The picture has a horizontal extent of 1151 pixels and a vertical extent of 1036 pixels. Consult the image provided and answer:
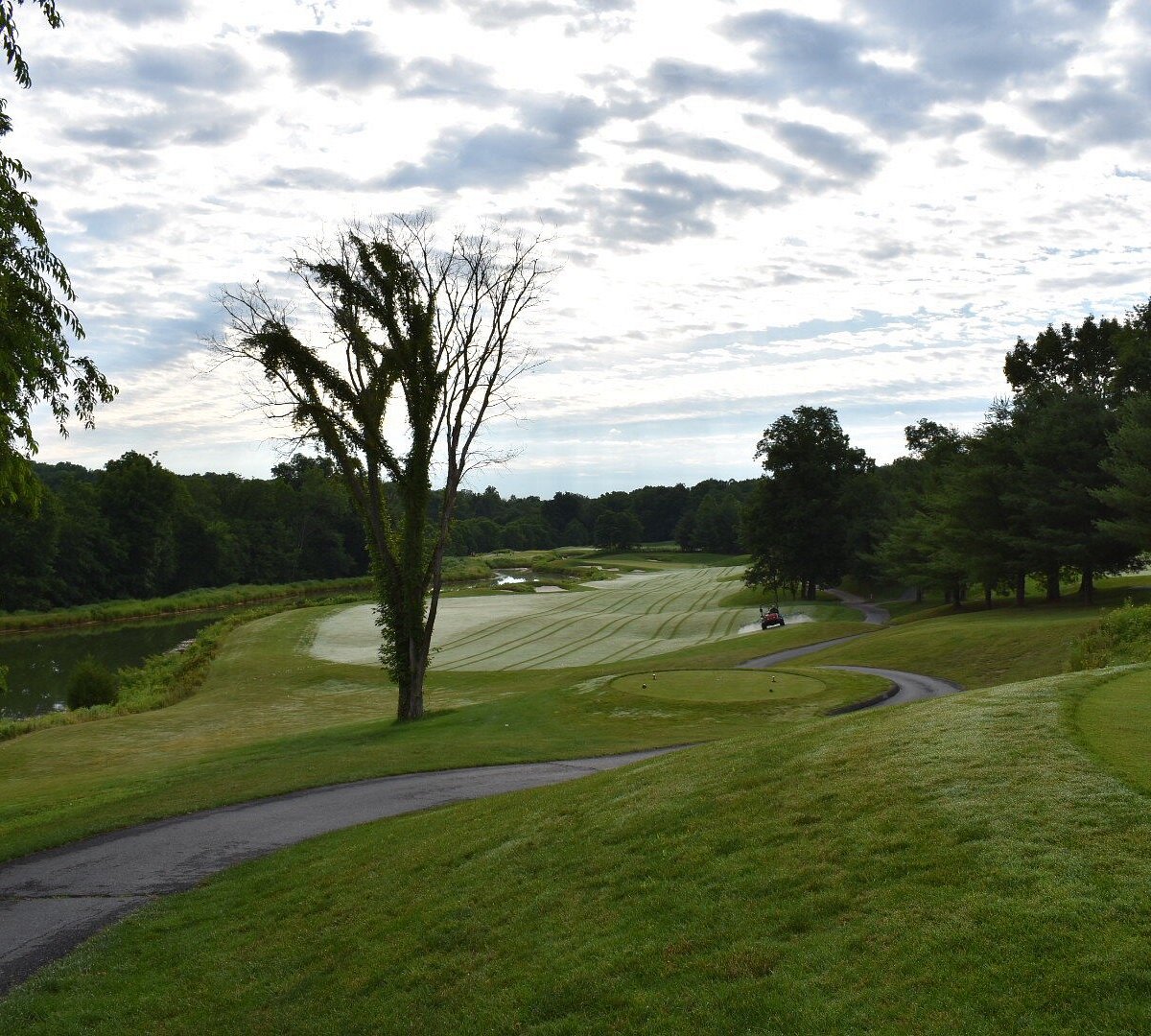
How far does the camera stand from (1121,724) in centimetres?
1034

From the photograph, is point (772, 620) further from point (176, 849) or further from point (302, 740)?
point (176, 849)

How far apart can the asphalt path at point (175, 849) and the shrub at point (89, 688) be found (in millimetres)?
26575

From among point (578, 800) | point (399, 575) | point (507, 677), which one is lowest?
point (507, 677)

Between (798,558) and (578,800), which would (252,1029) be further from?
(798,558)

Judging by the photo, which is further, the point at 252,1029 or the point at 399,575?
the point at 399,575

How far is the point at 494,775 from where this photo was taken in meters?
19.0

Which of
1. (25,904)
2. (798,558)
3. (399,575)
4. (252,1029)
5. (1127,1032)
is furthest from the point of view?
(798,558)

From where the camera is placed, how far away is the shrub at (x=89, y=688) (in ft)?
129

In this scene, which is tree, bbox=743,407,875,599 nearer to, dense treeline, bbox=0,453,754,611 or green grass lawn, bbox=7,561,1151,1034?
dense treeline, bbox=0,453,754,611

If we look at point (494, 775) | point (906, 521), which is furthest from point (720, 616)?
point (494, 775)

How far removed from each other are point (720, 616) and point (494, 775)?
159 feet

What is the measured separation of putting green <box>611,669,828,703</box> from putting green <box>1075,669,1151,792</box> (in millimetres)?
13802

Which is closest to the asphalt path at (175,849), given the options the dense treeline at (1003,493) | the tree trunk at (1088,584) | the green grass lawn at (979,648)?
the green grass lawn at (979,648)

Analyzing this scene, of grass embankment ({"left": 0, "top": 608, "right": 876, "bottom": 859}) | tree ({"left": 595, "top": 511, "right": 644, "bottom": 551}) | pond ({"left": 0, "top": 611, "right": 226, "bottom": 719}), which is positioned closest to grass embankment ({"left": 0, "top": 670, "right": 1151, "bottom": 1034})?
grass embankment ({"left": 0, "top": 608, "right": 876, "bottom": 859})
